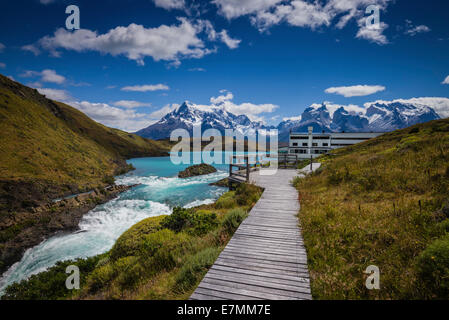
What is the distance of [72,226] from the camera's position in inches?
822

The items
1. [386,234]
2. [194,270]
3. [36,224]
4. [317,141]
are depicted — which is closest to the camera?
[194,270]

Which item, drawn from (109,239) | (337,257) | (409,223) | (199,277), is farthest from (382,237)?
(109,239)

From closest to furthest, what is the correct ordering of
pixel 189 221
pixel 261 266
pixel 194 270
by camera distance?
pixel 261 266 → pixel 194 270 → pixel 189 221

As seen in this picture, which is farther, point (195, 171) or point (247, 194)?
point (195, 171)

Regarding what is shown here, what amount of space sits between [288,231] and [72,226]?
23.9 meters

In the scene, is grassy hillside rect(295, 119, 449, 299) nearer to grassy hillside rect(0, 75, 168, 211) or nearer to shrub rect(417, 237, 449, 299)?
shrub rect(417, 237, 449, 299)

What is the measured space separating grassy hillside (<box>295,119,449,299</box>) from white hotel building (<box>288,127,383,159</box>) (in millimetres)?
73571

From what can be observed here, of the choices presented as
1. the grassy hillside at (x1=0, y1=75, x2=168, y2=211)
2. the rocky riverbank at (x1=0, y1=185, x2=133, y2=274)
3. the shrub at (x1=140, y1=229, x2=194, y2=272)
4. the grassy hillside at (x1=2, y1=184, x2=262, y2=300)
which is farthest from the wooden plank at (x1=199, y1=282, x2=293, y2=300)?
the grassy hillside at (x1=0, y1=75, x2=168, y2=211)

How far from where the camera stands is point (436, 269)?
3592mm

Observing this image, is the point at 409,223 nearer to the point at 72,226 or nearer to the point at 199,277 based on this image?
the point at 199,277

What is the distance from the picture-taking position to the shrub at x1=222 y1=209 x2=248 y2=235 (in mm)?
7738

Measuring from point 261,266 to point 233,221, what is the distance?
3096 millimetres

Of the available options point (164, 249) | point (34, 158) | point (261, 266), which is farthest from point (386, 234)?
point (34, 158)

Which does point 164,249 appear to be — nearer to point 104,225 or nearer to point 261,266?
point 261,266
